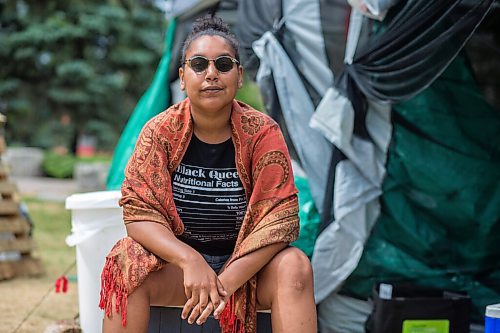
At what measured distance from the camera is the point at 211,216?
2.72 m

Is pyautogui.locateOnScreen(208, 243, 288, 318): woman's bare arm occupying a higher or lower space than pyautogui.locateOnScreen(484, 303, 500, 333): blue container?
higher

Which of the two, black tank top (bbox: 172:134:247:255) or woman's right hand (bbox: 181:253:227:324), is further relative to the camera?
black tank top (bbox: 172:134:247:255)

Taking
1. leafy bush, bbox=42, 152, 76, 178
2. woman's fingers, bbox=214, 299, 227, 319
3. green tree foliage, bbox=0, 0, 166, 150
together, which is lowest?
woman's fingers, bbox=214, 299, 227, 319

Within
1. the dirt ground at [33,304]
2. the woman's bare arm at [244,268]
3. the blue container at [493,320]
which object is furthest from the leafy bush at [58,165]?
the blue container at [493,320]

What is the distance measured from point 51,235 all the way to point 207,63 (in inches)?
204

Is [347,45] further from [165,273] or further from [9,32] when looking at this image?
[9,32]

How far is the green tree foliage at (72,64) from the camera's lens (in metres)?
16.3

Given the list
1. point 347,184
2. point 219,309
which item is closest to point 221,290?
point 219,309

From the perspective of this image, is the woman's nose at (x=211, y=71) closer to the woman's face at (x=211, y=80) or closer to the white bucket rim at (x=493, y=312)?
the woman's face at (x=211, y=80)

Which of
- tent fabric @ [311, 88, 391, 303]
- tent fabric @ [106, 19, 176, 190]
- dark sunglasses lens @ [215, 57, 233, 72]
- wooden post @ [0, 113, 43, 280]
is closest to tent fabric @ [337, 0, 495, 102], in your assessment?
tent fabric @ [311, 88, 391, 303]

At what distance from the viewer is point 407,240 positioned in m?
4.18

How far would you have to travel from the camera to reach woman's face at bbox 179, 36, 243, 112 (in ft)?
8.75

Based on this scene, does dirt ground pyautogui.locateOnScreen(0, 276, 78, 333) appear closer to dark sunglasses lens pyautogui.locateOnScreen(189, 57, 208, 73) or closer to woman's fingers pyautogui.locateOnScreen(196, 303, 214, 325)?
woman's fingers pyautogui.locateOnScreen(196, 303, 214, 325)

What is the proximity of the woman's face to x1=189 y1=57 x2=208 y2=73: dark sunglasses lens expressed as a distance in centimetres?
1
